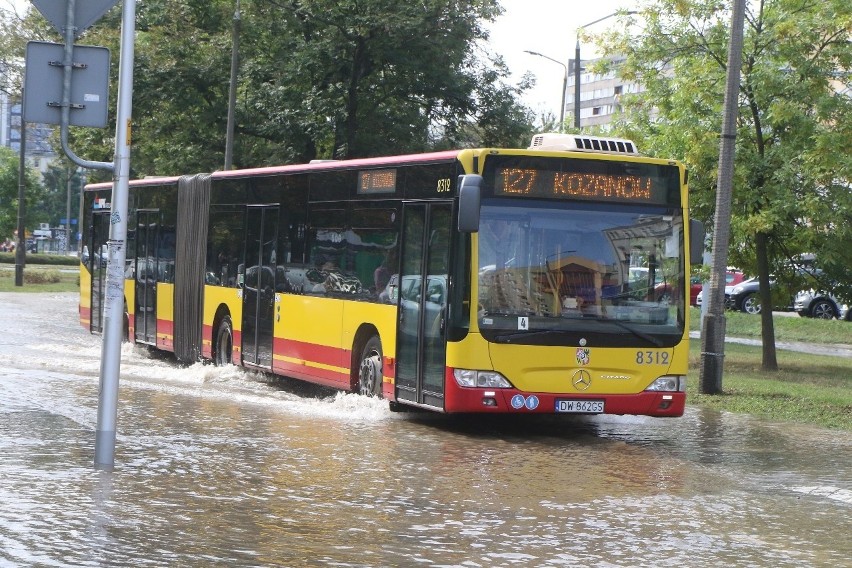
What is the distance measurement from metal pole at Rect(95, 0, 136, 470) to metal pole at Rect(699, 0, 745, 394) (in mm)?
10695

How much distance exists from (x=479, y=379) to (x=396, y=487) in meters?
3.37

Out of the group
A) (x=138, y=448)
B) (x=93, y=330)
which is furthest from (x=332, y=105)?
(x=138, y=448)

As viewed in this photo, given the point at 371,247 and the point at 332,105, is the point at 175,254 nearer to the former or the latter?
the point at 371,247

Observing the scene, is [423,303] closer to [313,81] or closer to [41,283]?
[313,81]

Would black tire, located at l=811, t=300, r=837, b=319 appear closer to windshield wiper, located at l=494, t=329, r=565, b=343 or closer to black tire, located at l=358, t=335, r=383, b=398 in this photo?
black tire, located at l=358, t=335, r=383, b=398

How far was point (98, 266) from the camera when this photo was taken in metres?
26.1

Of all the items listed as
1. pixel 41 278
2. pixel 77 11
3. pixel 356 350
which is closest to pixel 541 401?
pixel 356 350

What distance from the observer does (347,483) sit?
1091 cm

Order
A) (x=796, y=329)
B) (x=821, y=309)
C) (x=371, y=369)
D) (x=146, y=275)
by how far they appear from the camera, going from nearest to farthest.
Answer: (x=371, y=369) → (x=146, y=275) → (x=796, y=329) → (x=821, y=309)

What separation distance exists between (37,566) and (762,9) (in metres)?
18.7

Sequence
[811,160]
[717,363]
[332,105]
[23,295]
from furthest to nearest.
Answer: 1. [23,295]
2. [332,105]
3. [811,160]
4. [717,363]

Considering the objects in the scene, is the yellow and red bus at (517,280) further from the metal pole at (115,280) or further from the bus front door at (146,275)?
the bus front door at (146,275)

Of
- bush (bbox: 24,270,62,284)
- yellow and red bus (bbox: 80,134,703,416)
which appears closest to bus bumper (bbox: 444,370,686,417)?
yellow and red bus (bbox: 80,134,703,416)

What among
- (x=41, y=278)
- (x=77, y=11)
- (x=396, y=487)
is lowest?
(x=396, y=487)
